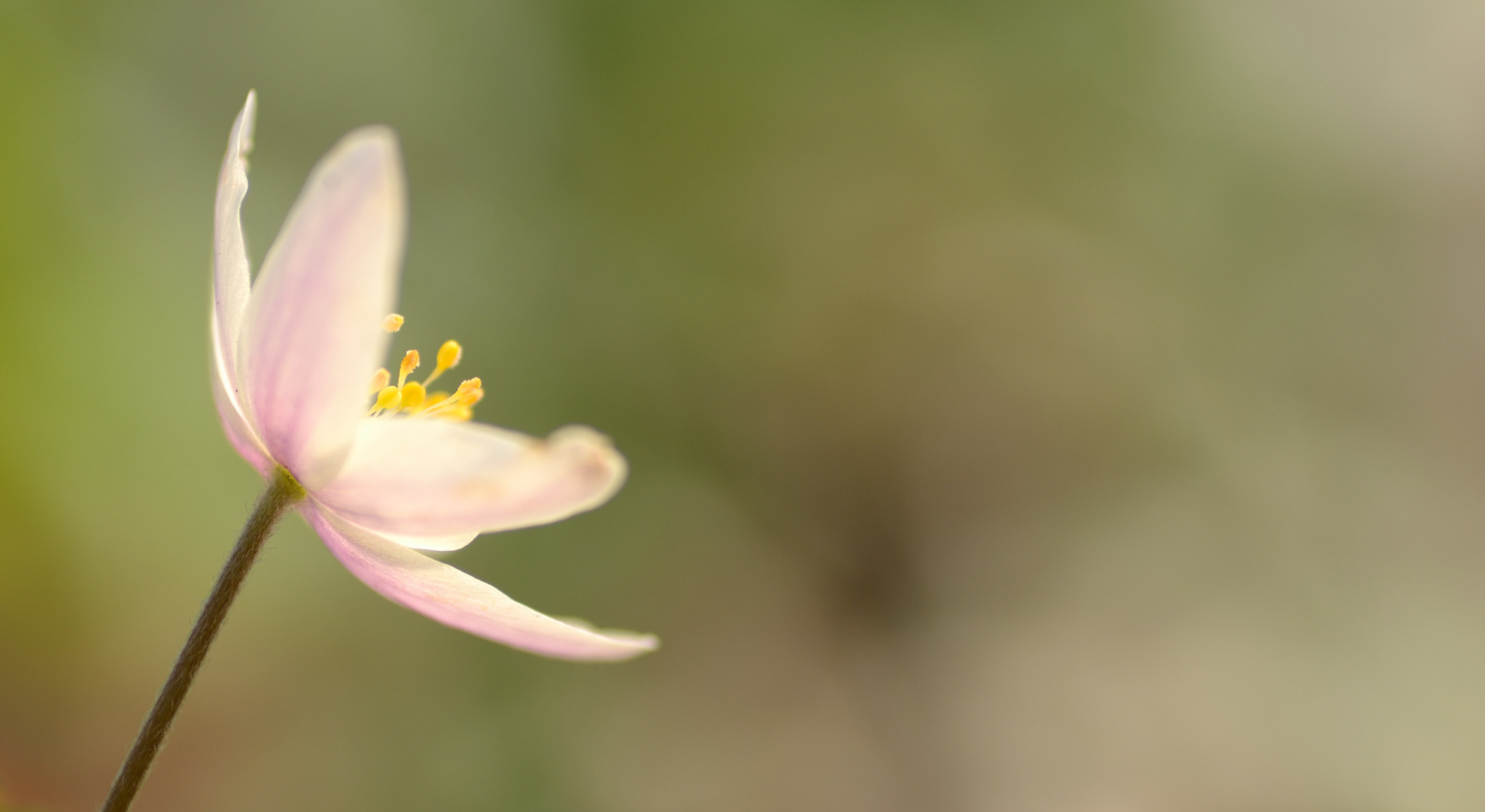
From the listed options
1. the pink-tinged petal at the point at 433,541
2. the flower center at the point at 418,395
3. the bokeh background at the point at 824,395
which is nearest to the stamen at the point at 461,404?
the flower center at the point at 418,395

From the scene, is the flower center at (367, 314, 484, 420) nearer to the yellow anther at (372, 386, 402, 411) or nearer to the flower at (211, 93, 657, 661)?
the yellow anther at (372, 386, 402, 411)

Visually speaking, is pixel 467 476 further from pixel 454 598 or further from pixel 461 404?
pixel 461 404

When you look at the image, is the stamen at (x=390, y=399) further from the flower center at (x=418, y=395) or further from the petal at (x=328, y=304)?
the petal at (x=328, y=304)

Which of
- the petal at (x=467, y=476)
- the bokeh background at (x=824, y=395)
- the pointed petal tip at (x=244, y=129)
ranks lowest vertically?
the bokeh background at (x=824, y=395)

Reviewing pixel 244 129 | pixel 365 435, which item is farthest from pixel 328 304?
pixel 244 129

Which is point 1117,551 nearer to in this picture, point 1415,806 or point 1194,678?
point 1194,678

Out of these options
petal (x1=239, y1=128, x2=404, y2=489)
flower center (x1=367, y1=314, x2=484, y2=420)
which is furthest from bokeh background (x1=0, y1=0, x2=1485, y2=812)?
petal (x1=239, y1=128, x2=404, y2=489)

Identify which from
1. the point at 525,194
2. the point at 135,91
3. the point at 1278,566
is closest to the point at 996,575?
the point at 1278,566
